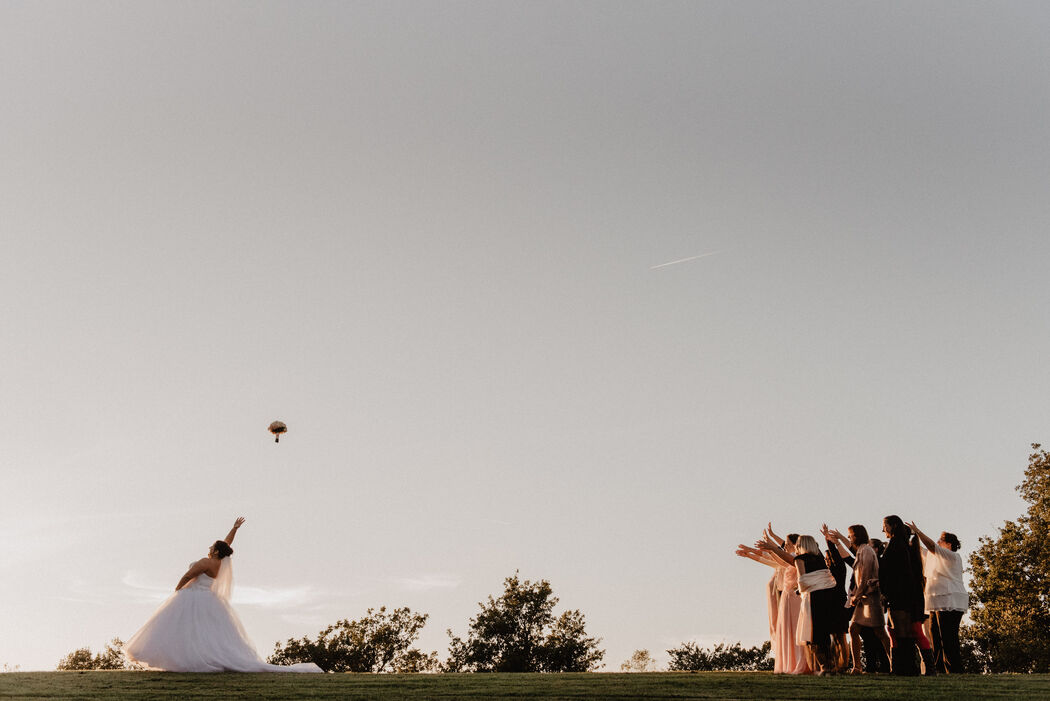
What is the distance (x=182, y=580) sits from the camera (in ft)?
50.5

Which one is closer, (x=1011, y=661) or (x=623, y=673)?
(x=623, y=673)

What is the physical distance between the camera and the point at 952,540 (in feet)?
52.3

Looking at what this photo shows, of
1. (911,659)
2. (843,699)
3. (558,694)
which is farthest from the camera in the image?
(911,659)

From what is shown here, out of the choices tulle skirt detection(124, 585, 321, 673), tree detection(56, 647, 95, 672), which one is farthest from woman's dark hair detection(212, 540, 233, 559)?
tree detection(56, 647, 95, 672)

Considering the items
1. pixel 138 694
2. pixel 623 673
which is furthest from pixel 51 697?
pixel 623 673

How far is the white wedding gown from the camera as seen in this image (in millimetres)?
14508

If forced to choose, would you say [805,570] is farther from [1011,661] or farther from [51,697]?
[1011,661]

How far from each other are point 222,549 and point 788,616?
1007 cm

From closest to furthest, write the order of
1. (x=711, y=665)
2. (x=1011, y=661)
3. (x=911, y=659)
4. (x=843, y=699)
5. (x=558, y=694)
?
(x=843, y=699) < (x=558, y=694) < (x=911, y=659) < (x=1011, y=661) < (x=711, y=665)

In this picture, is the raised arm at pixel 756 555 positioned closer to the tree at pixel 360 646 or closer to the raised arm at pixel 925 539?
the raised arm at pixel 925 539

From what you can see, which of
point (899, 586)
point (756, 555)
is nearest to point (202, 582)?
point (756, 555)

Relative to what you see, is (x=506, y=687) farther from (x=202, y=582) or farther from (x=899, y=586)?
(x=899, y=586)

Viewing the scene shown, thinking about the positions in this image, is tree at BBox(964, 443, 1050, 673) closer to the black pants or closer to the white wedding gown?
the black pants

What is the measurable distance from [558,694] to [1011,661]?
139 ft
